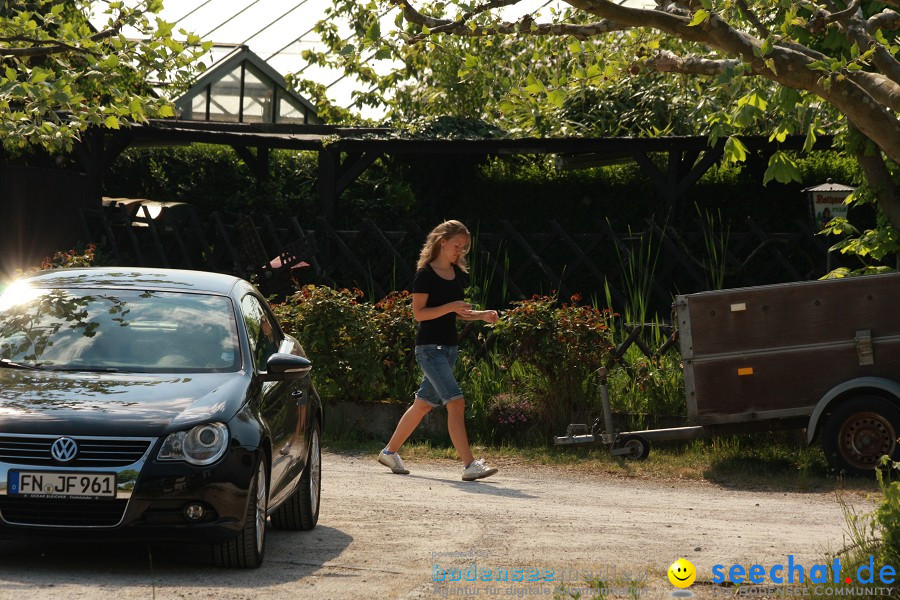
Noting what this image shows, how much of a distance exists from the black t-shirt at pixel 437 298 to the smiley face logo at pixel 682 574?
3971mm

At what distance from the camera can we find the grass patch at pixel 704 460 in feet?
35.7

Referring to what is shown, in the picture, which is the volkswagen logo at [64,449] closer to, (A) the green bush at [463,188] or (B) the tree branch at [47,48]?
(B) the tree branch at [47,48]

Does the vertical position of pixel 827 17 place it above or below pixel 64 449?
above

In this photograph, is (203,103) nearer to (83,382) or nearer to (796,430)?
(796,430)

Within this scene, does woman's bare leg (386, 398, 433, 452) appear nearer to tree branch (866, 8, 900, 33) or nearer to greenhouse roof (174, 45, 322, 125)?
tree branch (866, 8, 900, 33)

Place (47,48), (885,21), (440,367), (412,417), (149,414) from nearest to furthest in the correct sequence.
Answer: (149,414), (885,21), (440,367), (412,417), (47,48)

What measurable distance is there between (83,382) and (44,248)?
1741 centimetres

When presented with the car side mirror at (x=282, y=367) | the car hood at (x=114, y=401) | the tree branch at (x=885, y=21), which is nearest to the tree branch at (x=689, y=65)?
the tree branch at (x=885, y=21)

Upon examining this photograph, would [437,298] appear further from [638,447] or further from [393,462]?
[638,447]

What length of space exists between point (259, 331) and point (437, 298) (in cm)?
258

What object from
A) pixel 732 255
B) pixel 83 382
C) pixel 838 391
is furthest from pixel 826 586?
pixel 732 255

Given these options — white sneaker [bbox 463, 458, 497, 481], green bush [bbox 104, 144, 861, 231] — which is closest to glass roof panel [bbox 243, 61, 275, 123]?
green bush [bbox 104, 144, 861, 231]

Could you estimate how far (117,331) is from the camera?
7.24m

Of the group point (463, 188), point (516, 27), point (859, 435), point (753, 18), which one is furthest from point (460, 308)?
point (463, 188)
